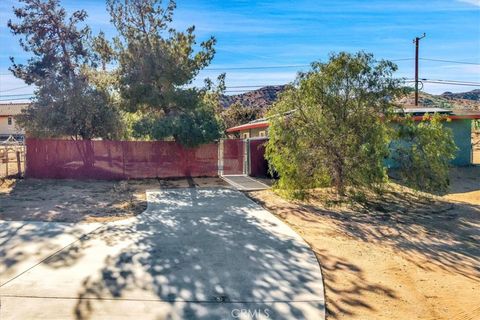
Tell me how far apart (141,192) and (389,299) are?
34.4ft

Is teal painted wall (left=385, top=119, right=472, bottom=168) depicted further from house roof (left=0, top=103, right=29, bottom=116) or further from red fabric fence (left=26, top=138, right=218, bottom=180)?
house roof (left=0, top=103, right=29, bottom=116)

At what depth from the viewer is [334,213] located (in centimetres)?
1091

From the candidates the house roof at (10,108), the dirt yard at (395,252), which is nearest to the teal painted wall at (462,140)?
the dirt yard at (395,252)

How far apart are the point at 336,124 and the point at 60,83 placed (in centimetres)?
1321

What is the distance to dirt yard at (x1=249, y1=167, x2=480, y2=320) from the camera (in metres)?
5.37

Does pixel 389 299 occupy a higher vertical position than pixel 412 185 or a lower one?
lower

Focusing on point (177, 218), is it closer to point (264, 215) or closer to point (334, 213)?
point (264, 215)

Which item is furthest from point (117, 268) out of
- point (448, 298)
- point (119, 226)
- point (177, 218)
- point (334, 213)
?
point (334, 213)

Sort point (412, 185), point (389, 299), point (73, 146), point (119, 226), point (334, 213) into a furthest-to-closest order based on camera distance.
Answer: point (73, 146)
point (412, 185)
point (334, 213)
point (119, 226)
point (389, 299)

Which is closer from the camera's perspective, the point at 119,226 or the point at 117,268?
the point at 117,268

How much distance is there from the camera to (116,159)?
720 inches

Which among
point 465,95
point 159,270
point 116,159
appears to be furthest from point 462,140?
point 465,95

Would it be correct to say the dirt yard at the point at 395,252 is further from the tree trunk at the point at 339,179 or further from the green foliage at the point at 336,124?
the green foliage at the point at 336,124

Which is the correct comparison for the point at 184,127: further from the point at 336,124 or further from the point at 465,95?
the point at 465,95
